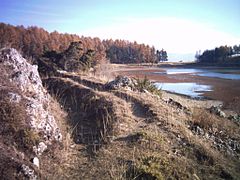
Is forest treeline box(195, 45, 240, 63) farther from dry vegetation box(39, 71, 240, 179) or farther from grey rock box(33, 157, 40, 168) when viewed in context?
grey rock box(33, 157, 40, 168)

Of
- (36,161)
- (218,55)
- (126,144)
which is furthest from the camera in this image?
(218,55)

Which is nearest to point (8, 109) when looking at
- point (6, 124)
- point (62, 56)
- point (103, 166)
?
point (6, 124)

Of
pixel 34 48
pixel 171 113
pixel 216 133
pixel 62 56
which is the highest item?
pixel 34 48

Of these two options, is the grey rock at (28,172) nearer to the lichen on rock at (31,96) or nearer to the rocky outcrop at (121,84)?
the lichen on rock at (31,96)

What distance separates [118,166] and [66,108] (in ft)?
14.3

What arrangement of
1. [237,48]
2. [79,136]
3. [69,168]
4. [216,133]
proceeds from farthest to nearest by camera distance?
1. [237,48]
2. [216,133]
3. [79,136]
4. [69,168]

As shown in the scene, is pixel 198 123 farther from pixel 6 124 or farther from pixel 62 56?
pixel 62 56

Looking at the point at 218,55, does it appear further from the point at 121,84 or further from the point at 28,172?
the point at 28,172

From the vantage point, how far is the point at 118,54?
87.1 metres

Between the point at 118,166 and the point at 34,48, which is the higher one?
the point at 34,48

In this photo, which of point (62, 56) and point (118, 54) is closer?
point (62, 56)

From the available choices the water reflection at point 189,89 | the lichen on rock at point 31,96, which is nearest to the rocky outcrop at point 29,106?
the lichen on rock at point 31,96

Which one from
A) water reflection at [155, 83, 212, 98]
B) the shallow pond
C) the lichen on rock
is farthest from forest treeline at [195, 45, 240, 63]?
the lichen on rock

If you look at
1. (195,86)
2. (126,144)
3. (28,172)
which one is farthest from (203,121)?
(195,86)
